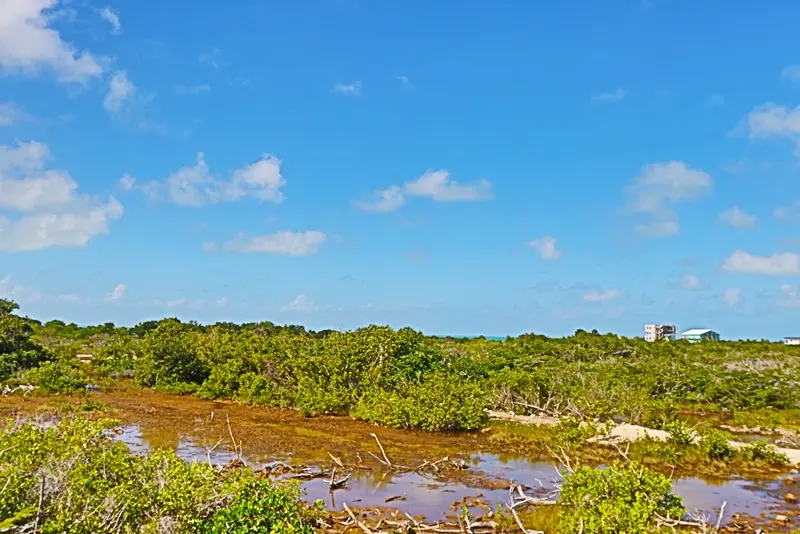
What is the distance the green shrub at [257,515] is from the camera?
7137 millimetres

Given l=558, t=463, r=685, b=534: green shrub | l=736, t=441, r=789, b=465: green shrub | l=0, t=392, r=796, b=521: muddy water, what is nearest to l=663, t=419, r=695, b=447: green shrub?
l=736, t=441, r=789, b=465: green shrub

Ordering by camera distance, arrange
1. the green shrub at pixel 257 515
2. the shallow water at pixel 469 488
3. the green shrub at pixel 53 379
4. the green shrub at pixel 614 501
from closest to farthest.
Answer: the green shrub at pixel 257 515 < the green shrub at pixel 614 501 < the shallow water at pixel 469 488 < the green shrub at pixel 53 379

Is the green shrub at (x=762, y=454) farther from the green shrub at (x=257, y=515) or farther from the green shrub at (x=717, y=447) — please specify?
the green shrub at (x=257, y=515)

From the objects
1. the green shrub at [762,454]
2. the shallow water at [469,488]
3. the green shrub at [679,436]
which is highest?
the green shrub at [679,436]

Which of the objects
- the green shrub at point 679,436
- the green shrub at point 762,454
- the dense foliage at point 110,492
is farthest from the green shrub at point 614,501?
the green shrub at point 762,454

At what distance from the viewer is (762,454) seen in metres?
16.4

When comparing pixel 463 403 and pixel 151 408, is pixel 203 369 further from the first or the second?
pixel 463 403

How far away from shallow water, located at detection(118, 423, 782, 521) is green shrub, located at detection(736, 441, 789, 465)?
1668 mm

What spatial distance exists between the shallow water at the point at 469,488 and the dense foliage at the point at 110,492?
2897 mm

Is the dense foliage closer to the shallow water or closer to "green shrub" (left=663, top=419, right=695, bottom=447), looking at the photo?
the shallow water

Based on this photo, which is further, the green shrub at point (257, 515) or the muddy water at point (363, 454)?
the muddy water at point (363, 454)

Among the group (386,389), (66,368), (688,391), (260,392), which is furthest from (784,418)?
(66,368)

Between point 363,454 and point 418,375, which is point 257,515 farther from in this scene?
point 418,375

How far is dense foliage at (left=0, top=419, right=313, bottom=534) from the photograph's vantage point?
6.43 metres
